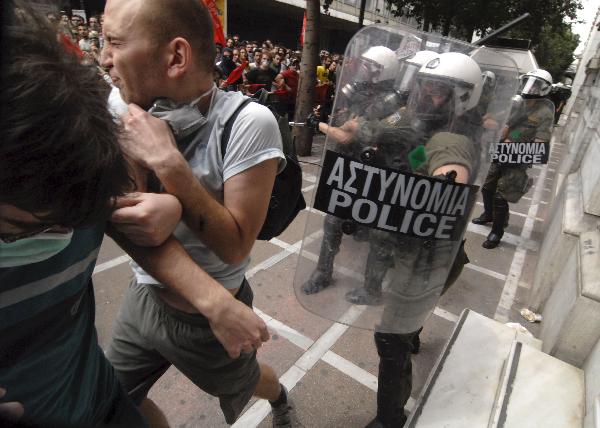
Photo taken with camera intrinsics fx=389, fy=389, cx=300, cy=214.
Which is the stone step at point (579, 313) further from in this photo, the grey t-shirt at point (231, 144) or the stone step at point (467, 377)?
the grey t-shirt at point (231, 144)

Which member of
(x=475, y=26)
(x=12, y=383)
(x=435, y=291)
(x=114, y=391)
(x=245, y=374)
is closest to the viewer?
(x=12, y=383)

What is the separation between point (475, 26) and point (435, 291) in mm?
17905

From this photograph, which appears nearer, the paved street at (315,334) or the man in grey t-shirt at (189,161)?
the man in grey t-shirt at (189,161)

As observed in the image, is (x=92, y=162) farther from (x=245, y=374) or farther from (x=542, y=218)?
(x=542, y=218)

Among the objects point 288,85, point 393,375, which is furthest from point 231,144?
point 288,85

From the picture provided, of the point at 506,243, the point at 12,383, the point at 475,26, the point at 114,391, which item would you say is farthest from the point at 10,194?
the point at 475,26

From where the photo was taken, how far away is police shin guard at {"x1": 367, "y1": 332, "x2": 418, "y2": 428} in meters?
1.90

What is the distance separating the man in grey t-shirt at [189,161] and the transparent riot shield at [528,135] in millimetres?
3716

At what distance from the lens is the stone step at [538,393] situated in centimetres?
162

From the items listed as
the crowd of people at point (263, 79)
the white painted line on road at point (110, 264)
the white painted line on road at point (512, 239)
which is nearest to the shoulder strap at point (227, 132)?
the white painted line on road at point (110, 264)

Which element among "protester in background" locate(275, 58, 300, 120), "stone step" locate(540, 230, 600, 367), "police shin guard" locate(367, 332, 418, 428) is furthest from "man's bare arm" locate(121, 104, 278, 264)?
"protester in background" locate(275, 58, 300, 120)

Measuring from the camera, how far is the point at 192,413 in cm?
223

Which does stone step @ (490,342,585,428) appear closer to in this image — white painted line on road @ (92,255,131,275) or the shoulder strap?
the shoulder strap

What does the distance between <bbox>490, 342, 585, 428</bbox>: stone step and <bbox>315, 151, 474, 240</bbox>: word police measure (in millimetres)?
813
